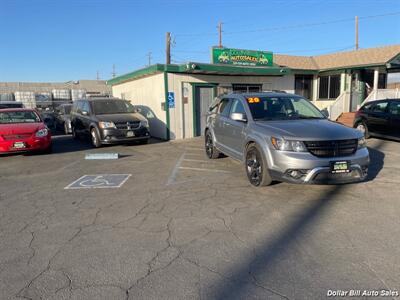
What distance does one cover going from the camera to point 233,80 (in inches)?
604

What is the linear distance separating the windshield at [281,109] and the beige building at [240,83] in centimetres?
658

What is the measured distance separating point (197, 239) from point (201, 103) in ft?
36.5

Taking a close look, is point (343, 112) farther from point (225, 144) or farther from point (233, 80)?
point (225, 144)

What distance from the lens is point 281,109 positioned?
6559 mm

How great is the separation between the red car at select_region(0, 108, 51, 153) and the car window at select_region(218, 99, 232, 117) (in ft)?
18.4

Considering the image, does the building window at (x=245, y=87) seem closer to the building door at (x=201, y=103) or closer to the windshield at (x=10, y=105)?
the building door at (x=201, y=103)

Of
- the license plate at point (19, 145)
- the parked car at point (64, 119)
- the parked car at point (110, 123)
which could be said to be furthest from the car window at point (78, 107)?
the license plate at point (19, 145)

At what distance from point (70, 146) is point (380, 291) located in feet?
38.2

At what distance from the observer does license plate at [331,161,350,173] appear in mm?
4921

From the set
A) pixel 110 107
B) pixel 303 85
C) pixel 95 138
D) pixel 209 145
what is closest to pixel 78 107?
pixel 110 107

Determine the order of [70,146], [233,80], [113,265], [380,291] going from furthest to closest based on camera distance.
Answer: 1. [233,80]
2. [70,146]
3. [113,265]
4. [380,291]

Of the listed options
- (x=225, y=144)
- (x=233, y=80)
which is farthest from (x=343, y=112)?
(x=225, y=144)

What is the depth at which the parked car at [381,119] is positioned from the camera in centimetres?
1060

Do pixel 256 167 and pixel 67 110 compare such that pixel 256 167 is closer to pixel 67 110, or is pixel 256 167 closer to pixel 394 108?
pixel 394 108
